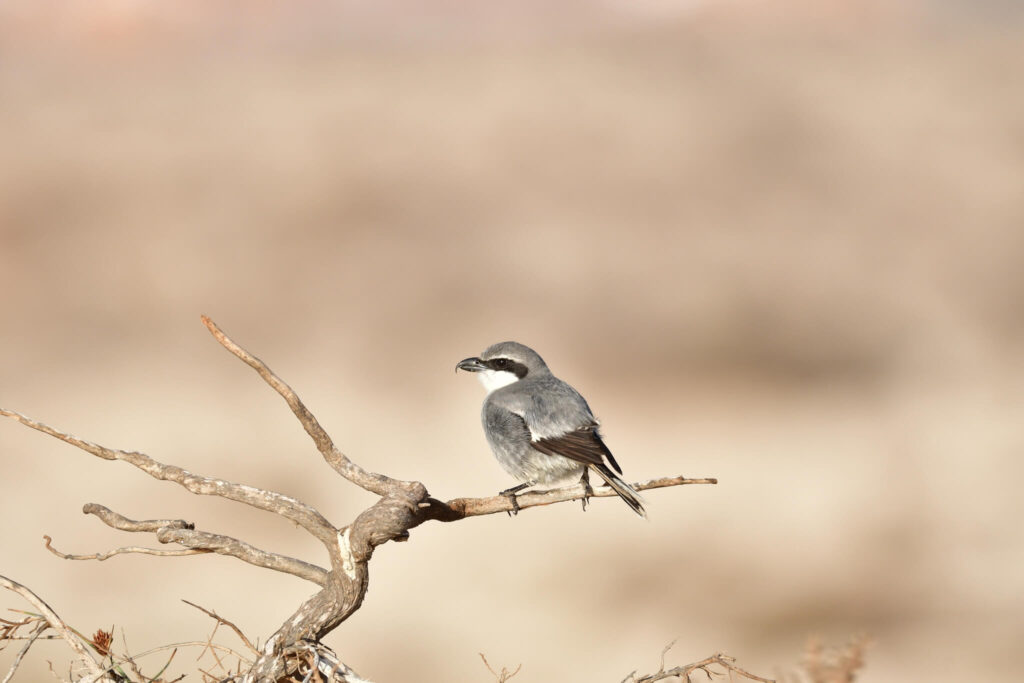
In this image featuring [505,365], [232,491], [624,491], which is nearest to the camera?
[232,491]

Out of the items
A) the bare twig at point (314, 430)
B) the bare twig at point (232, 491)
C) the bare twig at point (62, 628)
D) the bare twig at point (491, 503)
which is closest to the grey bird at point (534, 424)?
the bare twig at point (491, 503)

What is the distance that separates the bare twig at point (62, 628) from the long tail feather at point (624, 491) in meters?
1.62

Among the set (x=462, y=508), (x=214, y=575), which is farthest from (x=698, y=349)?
(x=462, y=508)

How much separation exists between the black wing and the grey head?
1.42ft

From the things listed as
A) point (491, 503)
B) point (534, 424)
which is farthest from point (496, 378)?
point (491, 503)

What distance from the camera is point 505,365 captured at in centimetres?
443

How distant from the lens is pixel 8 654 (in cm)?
889

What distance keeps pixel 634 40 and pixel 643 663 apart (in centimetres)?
1483

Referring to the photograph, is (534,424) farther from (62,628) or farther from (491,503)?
(62,628)

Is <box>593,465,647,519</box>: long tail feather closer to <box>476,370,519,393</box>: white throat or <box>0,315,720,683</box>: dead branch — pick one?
<box>0,315,720,683</box>: dead branch

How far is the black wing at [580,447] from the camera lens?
3777 mm

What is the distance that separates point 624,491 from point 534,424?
88 centimetres

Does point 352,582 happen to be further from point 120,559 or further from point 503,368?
point 120,559

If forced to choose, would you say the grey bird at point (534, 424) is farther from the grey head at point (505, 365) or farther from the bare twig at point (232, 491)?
the bare twig at point (232, 491)
